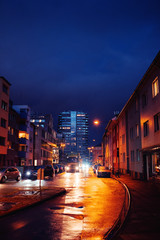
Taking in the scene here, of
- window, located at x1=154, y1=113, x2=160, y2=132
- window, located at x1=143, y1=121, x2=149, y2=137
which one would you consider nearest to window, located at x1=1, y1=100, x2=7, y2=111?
window, located at x1=143, y1=121, x2=149, y2=137

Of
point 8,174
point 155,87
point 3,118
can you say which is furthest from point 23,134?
point 155,87

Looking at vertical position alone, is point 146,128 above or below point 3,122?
below

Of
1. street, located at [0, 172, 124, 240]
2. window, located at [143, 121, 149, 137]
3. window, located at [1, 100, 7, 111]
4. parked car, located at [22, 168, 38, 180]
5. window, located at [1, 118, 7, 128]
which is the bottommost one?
parked car, located at [22, 168, 38, 180]

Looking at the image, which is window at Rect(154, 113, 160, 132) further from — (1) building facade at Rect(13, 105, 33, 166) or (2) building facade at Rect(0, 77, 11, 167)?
(1) building facade at Rect(13, 105, 33, 166)

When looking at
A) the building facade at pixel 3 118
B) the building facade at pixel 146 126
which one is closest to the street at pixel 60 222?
the building facade at pixel 146 126

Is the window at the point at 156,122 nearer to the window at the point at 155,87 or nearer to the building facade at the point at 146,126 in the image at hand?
the building facade at the point at 146,126

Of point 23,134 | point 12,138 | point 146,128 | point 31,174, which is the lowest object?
point 31,174

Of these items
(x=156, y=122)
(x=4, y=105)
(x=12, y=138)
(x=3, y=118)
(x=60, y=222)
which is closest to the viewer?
(x=60, y=222)

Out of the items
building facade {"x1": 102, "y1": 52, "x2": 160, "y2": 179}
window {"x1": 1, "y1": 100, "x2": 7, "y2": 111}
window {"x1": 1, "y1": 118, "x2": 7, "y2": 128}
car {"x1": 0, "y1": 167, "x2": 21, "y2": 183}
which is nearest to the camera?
building facade {"x1": 102, "y1": 52, "x2": 160, "y2": 179}

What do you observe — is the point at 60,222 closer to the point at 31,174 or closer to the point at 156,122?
the point at 156,122

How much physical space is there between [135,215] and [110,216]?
887 mm

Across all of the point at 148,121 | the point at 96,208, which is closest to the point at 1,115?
the point at 148,121

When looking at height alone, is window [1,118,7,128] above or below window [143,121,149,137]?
above

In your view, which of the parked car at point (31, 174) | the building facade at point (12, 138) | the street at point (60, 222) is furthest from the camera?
the building facade at point (12, 138)
